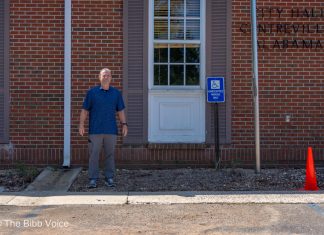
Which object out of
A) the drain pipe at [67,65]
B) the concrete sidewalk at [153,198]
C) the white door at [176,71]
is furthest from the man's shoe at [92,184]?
the white door at [176,71]

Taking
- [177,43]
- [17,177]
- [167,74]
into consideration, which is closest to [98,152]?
[17,177]

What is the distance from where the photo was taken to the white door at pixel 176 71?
1006cm

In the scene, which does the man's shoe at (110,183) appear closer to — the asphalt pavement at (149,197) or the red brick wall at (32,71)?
the asphalt pavement at (149,197)

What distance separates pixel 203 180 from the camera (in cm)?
900

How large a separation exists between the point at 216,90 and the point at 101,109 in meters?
2.48

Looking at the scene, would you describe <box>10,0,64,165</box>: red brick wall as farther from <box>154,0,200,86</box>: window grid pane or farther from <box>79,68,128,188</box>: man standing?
<box>154,0,200,86</box>: window grid pane

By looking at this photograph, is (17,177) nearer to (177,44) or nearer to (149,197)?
(149,197)

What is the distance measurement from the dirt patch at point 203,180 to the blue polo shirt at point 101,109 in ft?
3.15

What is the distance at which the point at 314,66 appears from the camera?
33.3 feet

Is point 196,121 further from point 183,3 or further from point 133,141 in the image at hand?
point 183,3

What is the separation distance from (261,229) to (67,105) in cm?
508

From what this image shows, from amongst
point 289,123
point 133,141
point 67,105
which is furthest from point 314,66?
point 67,105

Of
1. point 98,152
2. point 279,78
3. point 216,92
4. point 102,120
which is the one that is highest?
point 279,78

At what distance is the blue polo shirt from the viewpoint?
8406 mm
